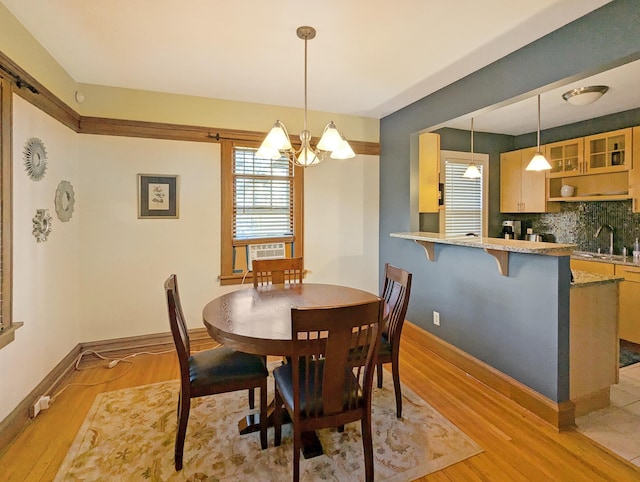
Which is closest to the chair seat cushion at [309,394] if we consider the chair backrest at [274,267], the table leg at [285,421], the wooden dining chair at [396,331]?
the table leg at [285,421]

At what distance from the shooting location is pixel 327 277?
13.4 ft

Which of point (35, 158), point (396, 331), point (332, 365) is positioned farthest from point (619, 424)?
point (35, 158)

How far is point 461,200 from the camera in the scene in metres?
4.57

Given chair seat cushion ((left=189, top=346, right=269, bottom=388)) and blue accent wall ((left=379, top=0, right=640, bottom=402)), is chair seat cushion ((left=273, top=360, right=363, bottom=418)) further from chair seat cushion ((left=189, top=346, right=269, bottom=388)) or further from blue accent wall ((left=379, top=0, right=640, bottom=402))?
blue accent wall ((left=379, top=0, right=640, bottom=402))

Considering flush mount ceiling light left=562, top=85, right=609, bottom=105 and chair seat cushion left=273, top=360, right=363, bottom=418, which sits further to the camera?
flush mount ceiling light left=562, top=85, right=609, bottom=105

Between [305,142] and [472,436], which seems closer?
[472,436]

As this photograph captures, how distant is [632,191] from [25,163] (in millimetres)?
5364

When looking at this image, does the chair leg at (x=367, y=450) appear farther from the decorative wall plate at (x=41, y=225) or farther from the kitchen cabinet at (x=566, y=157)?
the kitchen cabinet at (x=566, y=157)

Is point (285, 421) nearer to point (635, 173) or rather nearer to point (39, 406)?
point (39, 406)

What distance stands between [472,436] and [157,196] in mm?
3259

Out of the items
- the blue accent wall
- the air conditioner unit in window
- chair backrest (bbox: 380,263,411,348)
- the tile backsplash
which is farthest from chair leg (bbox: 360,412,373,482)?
the tile backsplash

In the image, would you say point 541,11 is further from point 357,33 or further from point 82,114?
point 82,114

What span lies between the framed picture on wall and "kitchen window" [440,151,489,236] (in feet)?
10.1

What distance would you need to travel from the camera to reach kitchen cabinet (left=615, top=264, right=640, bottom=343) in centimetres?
345
